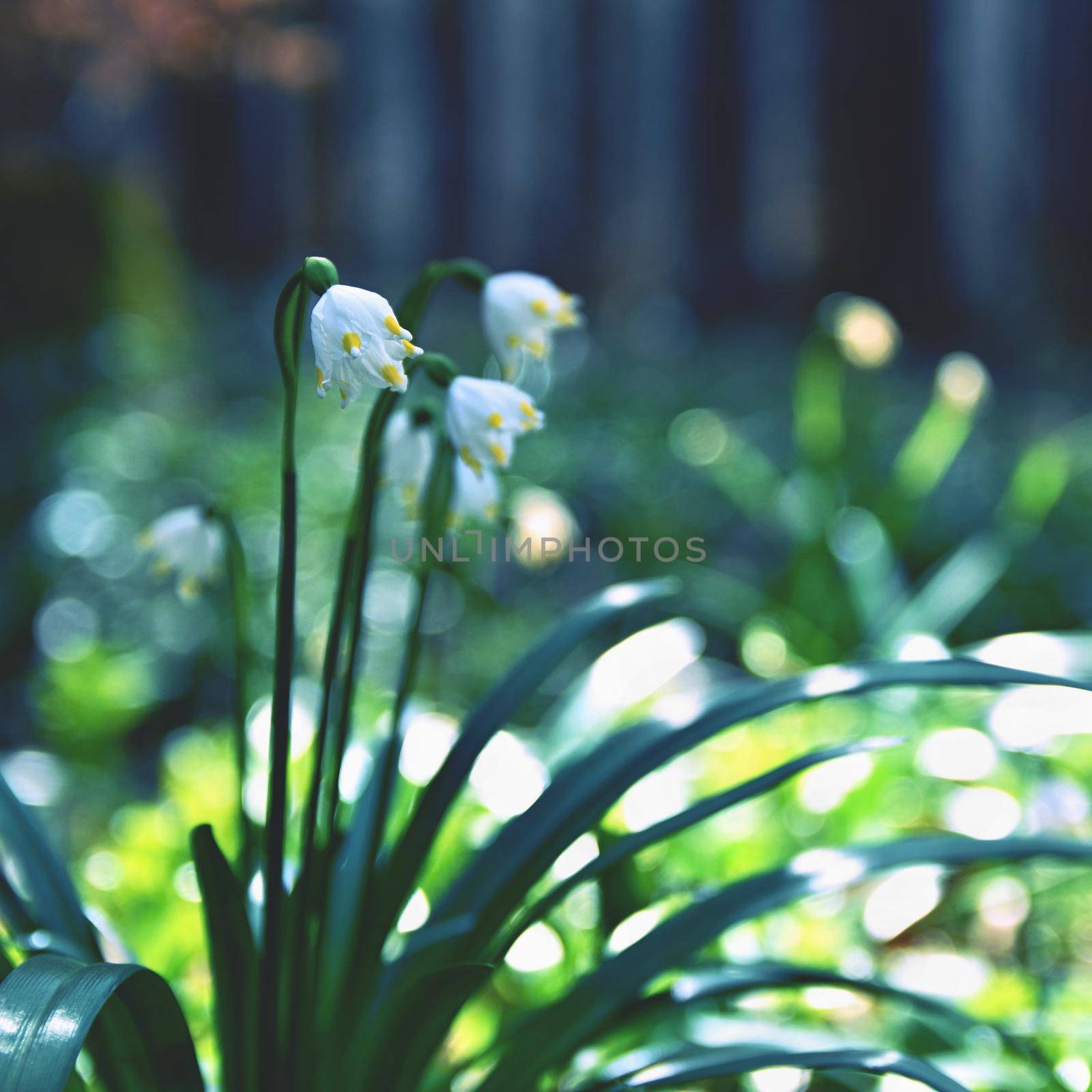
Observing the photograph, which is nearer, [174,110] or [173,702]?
[173,702]

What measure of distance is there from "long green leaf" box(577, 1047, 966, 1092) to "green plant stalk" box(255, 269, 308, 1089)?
1.07 feet

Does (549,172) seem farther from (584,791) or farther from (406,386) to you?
(406,386)

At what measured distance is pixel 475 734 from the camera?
117cm

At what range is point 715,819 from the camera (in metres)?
2.01

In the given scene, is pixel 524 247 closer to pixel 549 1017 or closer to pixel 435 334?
pixel 435 334

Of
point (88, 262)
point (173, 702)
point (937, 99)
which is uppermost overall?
point (937, 99)

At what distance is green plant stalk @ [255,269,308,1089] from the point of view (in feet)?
2.80

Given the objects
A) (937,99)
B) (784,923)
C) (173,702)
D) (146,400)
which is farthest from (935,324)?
(784,923)

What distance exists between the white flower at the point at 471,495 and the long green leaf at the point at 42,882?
0.54 metres

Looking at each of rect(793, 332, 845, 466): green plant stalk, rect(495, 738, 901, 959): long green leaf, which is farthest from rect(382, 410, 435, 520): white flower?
rect(793, 332, 845, 466): green plant stalk

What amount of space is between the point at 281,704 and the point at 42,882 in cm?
43

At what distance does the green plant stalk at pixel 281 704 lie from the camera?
85cm

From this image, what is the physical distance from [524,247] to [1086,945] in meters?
8.04

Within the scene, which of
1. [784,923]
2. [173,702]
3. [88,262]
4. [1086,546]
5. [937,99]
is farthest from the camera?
[937,99]
